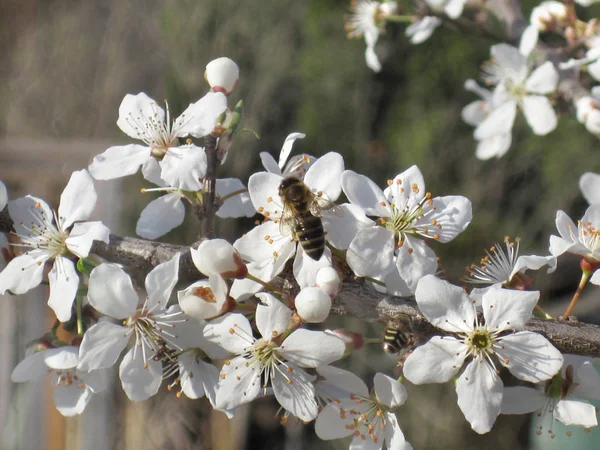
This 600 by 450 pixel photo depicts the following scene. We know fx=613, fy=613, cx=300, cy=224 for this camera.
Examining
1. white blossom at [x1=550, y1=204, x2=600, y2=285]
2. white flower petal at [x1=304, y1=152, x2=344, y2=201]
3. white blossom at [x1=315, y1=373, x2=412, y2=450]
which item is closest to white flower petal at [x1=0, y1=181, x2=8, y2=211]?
white flower petal at [x1=304, y1=152, x2=344, y2=201]

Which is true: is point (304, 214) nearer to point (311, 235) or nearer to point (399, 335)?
point (311, 235)

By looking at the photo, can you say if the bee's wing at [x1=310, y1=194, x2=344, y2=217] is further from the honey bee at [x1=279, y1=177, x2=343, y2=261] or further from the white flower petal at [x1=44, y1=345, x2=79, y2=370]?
the white flower petal at [x1=44, y1=345, x2=79, y2=370]

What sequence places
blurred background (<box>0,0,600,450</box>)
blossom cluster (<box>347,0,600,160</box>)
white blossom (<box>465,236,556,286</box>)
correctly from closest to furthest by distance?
1. white blossom (<box>465,236,556,286</box>)
2. blossom cluster (<box>347,0,600,160</box>)
3. blurred background (<box>0,0,600,450</box>)

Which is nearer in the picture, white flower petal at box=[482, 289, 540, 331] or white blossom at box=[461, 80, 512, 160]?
white flower petal at box=[482, 289, 540, 331]

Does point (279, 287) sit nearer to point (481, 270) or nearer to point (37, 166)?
point (481, 270)

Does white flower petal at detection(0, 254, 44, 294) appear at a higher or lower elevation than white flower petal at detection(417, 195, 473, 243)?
lower

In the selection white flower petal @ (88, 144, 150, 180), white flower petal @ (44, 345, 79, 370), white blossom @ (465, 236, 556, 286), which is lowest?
white flower petal @ (44, 345, 79, 370)

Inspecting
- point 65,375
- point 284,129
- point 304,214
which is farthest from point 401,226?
point 284,129
